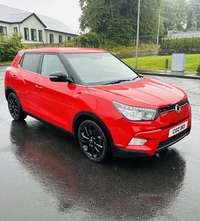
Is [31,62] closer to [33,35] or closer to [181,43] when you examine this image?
[181,43]

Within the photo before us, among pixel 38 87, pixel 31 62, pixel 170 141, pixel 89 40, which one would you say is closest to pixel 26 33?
pixel 89 40

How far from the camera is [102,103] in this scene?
Result: 3.44m

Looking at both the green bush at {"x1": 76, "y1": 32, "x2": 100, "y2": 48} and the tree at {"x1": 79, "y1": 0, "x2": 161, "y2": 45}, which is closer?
the green bush at {"x1": 76, "y1": 32, "x2": 100, "y2": 48}

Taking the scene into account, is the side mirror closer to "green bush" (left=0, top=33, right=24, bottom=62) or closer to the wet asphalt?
the wet asphalt

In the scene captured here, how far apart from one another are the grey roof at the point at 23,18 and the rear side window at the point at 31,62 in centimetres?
3638

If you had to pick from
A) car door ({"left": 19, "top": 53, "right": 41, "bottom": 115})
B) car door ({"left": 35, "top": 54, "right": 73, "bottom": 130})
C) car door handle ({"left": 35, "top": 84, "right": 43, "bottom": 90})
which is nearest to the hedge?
car door ({"left": 19, "top": 53, "right": 41, "bottom": 115})

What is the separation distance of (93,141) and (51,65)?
178 centimetres

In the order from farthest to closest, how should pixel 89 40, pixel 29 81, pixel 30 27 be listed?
pixel 30 27 → pixel 89 40 → pixel 29 81

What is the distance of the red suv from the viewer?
3.25m

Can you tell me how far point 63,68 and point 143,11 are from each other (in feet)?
146

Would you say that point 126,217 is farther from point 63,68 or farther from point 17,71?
point 17,71

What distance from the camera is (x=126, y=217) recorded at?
2607 mm

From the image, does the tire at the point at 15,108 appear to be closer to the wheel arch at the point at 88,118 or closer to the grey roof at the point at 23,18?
the wheel arch at the point at 88,118

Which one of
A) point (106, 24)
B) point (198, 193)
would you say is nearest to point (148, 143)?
point (198, 193)
